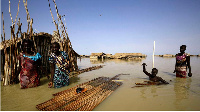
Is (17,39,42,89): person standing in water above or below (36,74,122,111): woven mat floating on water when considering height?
above

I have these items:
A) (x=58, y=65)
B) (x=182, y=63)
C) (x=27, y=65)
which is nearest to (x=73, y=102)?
(x=58, y=65)

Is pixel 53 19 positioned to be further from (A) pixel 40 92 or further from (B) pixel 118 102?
(B) pixel 118 102

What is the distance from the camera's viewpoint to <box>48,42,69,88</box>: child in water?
400 cm

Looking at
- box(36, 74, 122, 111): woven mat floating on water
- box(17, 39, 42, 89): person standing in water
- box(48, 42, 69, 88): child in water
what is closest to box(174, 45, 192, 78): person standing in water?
box(36, 74, 122, 111): woven mat floating on water

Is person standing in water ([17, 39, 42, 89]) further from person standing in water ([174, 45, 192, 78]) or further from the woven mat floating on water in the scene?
person standing in water ([174, 45, 192, 78])

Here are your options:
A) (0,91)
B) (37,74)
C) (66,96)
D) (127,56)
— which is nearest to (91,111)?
(66,96)

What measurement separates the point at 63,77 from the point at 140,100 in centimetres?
274

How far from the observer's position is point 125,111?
99.9 inches

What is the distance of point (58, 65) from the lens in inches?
159

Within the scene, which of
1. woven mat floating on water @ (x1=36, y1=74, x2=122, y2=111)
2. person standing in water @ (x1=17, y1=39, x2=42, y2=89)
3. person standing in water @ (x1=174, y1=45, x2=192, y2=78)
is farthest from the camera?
person standing in water @ (x1=174, y1=45, x2=192, y2=78)

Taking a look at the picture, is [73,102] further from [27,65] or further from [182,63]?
[182,63]

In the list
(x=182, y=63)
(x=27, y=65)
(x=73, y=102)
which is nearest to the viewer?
(x=73, y=102)

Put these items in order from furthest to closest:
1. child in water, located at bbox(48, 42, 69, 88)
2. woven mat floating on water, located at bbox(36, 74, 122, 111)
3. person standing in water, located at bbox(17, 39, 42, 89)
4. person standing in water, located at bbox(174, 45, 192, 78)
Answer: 1. person standing in water, located at bbox(174, 45, 192, 78)
2. child in water, located at bbox(48, 42, 69, 88)
3. person standing in water, located at bbox(17, 39, 42, 89)
4. woven mat floating on water, located at bbox(36, 74, 122, 111)

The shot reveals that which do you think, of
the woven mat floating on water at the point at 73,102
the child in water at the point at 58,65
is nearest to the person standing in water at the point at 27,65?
the child in water at the point at 58,65
